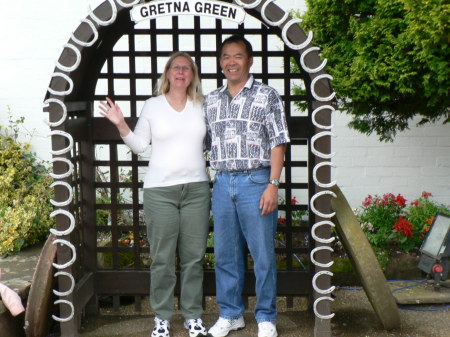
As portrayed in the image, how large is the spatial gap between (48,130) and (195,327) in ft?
9.76

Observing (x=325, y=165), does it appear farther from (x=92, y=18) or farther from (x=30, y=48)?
(x=30, y=48)

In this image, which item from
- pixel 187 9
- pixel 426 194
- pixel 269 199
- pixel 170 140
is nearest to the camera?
pixel 187 9

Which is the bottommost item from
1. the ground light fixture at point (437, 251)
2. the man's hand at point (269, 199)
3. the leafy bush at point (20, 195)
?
the ground light fixture at point (437, 251)

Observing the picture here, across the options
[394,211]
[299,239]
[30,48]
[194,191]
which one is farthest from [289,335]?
[30,48]

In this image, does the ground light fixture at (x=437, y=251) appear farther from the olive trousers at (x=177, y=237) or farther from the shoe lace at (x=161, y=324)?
the shoe lace at (x=161, y=324)

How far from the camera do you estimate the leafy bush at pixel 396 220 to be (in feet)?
17.0

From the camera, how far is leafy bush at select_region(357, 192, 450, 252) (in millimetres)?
5188

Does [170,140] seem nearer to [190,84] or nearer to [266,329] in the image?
[190,84]

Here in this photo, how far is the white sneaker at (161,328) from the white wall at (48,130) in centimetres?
278

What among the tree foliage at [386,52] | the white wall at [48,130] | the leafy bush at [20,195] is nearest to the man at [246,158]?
the tree foliage at [386,52]

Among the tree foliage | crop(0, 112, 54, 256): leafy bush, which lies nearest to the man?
the tree foliage

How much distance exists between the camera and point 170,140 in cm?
370

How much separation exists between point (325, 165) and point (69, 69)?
60.7 inches

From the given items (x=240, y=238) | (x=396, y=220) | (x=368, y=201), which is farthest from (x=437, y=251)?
(x=240, y=238)
